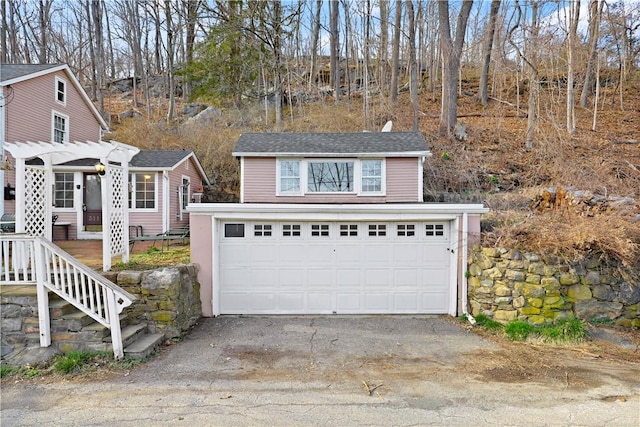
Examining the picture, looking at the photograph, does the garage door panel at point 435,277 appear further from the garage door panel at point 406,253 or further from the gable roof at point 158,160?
the gable roof at point 158,160

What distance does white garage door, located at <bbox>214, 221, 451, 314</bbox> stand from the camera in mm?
7680

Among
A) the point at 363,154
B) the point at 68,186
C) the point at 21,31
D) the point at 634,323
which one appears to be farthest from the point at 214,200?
the point at 21,31

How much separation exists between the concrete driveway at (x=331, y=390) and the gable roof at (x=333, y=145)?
6286mm

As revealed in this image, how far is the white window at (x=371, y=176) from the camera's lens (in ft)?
37.0

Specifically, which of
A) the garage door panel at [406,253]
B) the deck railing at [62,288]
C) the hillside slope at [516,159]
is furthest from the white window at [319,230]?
the deck railing at [62,288]

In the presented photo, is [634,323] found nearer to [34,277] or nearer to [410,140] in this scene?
[410,140]

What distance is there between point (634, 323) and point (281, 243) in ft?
22.7

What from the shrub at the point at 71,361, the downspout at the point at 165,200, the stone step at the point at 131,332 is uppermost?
the downspout at the point at 165,200

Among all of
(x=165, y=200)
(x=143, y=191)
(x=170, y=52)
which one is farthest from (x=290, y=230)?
(x=170, y=52)

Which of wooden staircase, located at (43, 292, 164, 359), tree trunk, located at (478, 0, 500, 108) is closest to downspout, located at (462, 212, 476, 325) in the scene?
wooden staircase, located at (43, 292, 164, 359)

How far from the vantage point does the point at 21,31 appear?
2316cm

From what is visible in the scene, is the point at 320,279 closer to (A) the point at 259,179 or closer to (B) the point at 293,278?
(B) the point at 293,278

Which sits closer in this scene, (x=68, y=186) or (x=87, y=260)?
(x=87, y=260)

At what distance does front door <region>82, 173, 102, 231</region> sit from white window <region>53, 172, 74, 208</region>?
0.44 metres
